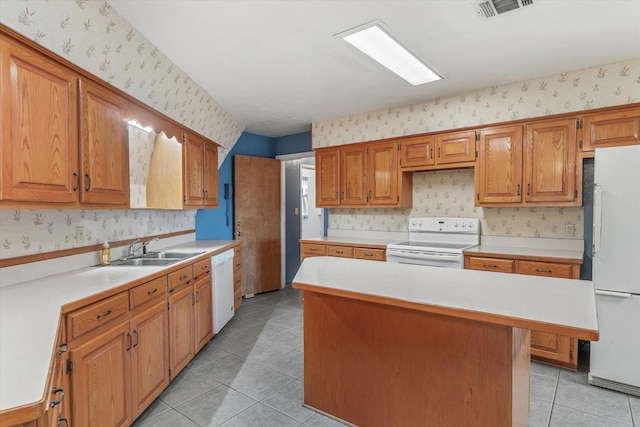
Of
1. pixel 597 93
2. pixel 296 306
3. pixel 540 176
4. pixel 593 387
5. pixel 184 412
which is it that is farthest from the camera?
pixel 296 306

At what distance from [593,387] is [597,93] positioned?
2441 mm

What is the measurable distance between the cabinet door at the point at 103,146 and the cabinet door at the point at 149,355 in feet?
2.61

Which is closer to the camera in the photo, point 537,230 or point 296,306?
point 537,230

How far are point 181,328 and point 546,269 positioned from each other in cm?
313

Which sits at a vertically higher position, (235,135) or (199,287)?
(235,135)

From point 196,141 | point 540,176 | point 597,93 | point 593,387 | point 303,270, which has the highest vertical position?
point 597,93

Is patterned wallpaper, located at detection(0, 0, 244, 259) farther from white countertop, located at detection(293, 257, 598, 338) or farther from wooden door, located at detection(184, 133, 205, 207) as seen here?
white countertop, located at detection(293, 257, 598, 338)

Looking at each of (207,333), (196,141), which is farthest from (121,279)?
(196,141)

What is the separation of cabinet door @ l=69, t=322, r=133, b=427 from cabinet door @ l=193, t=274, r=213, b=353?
1.00 metres

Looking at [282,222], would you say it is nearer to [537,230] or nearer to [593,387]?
[537,230]

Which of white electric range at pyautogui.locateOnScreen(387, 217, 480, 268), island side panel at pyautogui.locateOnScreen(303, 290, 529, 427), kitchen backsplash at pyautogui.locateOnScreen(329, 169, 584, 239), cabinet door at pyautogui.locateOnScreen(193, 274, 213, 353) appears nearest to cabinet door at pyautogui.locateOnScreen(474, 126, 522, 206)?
kitchen backsplash at pyautogui.locateOnScreen(329, 169, 584, 239)

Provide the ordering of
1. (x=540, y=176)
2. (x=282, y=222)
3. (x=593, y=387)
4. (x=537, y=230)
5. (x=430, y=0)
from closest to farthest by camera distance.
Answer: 1. (x=430, y=0)
2. (x=593, y=387)
3. (x=540, y=176)
4. (x=537, y=230)
5. (x=282, y=222)

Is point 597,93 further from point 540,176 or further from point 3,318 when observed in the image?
point 3,318

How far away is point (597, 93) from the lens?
2922 mm
